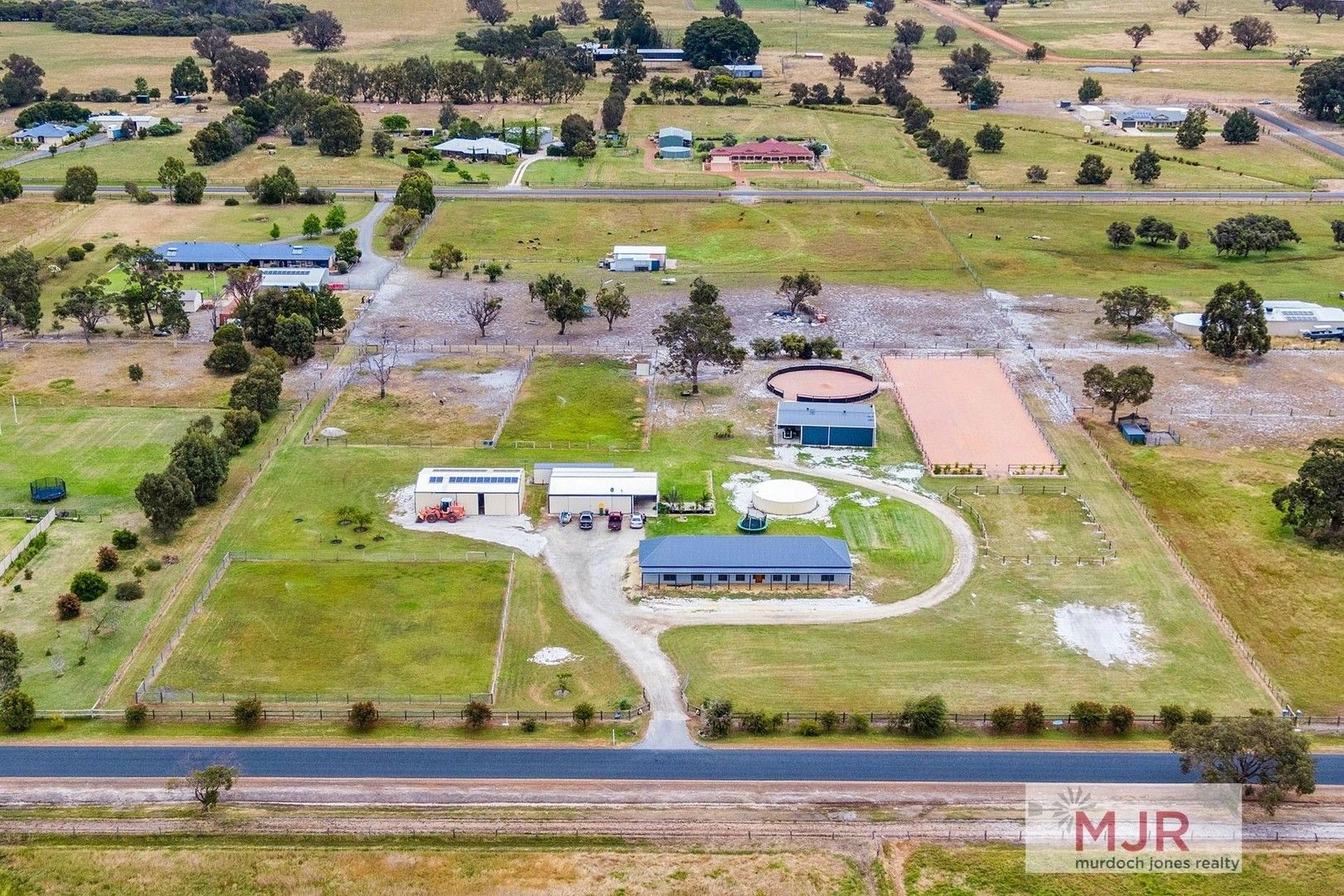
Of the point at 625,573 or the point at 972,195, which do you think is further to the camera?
the point at 972,195

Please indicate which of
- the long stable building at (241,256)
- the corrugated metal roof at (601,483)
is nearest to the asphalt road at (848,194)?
the long stable building at (241,256)

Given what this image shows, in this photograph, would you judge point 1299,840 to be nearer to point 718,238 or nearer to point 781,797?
point 781,797

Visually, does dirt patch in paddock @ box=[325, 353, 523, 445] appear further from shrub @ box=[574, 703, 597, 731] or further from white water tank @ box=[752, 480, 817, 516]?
shrub @ box=[574, 703, 597, 731]

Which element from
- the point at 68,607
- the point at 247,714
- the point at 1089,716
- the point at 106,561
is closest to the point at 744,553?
the point at 1089,716

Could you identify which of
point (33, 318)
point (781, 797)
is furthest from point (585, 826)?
point (33, 318)

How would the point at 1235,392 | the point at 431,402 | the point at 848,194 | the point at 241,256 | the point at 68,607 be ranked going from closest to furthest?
the point at 68,607, the point at 431,402, the point at 1235,392, the point at 241,256, the point at 848,194

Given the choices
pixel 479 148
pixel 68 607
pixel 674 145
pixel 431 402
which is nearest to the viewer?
pixel 68 607

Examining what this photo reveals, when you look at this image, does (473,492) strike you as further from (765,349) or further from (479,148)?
(479,148)

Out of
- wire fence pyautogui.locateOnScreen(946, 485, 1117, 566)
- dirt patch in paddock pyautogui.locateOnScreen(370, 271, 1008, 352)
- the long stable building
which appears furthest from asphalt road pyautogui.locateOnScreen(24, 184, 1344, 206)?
wire fence pyautogui.locateOnScreen(946, 485, 1117, 566)
